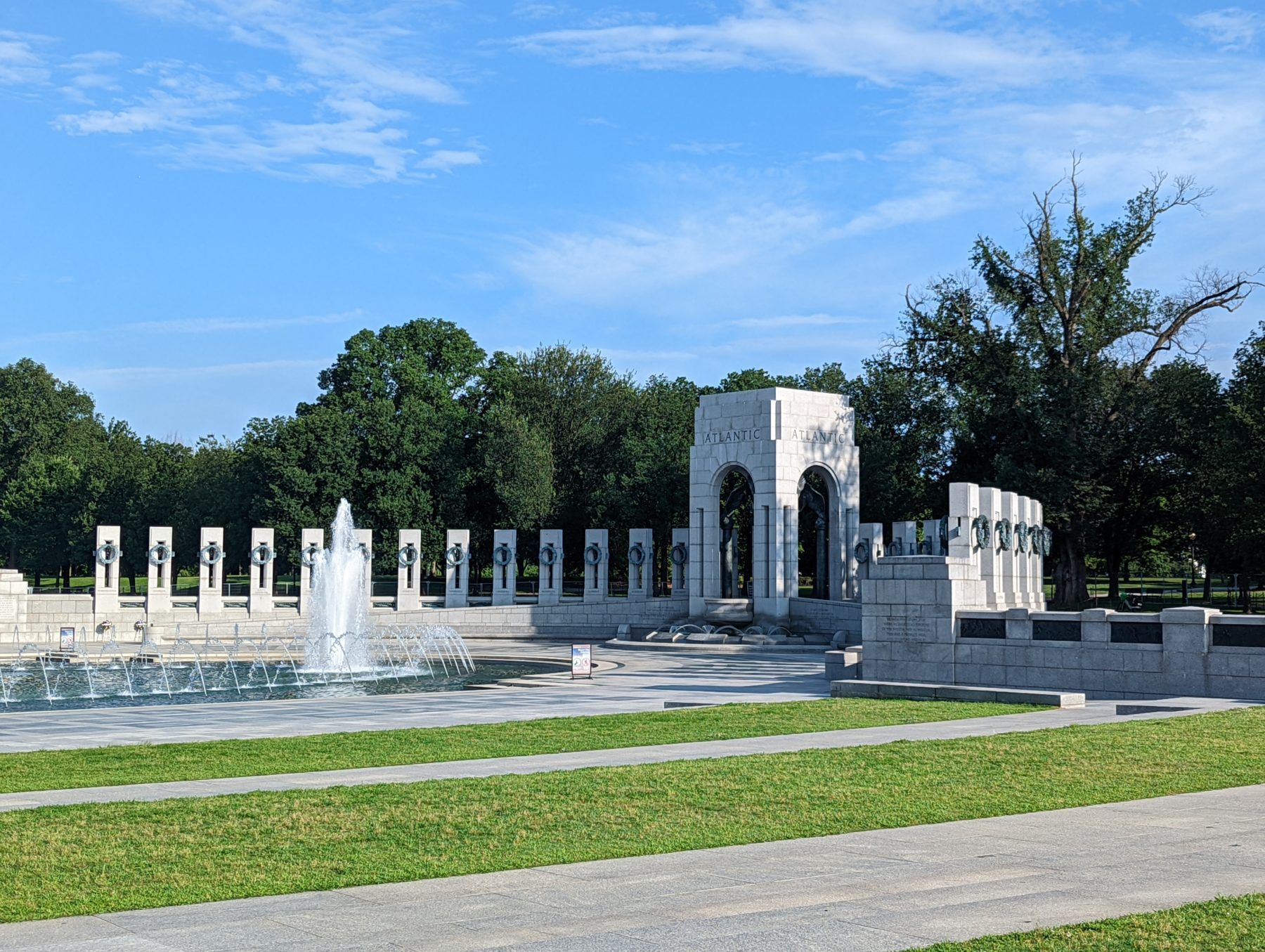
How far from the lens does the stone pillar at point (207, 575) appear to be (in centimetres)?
4503

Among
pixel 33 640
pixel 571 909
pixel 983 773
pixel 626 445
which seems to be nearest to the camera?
pixel 571 909

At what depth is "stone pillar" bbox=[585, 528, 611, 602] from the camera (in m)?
48.4

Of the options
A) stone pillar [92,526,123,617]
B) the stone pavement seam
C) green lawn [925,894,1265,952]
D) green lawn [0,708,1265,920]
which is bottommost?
the stone pavement seam

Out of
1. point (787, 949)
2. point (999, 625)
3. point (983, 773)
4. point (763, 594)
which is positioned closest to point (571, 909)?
point (787, 949)

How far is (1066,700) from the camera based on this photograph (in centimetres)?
1994

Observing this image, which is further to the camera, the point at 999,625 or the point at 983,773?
the point at 999,625

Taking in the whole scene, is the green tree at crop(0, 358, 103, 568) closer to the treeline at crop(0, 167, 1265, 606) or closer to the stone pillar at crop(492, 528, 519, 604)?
the treeline at crop(0, 167, 1265, 606)

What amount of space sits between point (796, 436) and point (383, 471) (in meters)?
25.8

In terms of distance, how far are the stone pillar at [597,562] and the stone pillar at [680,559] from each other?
8.25ft

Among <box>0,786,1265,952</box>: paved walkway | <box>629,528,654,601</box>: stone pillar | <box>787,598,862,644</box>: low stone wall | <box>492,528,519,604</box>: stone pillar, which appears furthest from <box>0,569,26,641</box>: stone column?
<box>0,786,1265,952</box>: paved walkway

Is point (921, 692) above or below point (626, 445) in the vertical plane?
below

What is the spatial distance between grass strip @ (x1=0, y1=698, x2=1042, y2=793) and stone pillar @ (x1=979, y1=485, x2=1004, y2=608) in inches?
616

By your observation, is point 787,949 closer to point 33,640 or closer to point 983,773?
point 983,773

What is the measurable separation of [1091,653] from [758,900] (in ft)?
55.5
